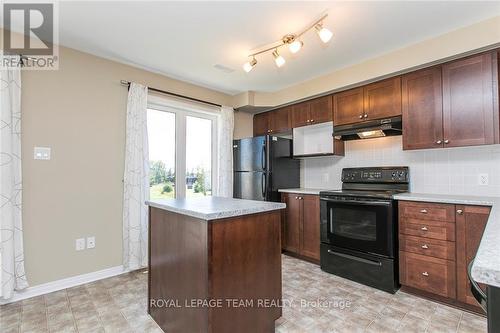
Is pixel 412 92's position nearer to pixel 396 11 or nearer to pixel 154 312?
pixel 396 11

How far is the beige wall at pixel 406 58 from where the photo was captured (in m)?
2.31

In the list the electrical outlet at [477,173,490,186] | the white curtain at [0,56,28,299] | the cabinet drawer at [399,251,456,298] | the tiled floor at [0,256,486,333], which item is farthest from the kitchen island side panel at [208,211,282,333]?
the electrical outlet at [477,173,490,186]

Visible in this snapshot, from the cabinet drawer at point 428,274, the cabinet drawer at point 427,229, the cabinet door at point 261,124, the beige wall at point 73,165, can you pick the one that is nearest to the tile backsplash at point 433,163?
the cabinet drawer at point 427,229

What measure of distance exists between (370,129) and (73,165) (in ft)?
11.1

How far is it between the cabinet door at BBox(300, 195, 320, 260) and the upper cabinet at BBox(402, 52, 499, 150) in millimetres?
1294

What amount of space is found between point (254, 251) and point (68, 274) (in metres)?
2.28

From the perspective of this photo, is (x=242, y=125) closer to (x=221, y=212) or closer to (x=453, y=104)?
(x=453, y=104)

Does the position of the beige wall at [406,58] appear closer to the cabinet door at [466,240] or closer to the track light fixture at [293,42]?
the track light fixture at [293,42]

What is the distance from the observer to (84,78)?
2.92 m

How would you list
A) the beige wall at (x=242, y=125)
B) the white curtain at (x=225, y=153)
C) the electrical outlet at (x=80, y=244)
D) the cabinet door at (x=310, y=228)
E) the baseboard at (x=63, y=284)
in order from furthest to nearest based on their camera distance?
the beige wall at (x=242, y=125), the white curtain at (x=225, y=153), the cabinet door at (x=310, y=228), the electrical outlet at (x=80, y=244), the baseboard at (x=63, y=284)

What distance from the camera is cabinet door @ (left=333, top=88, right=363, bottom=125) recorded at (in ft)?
10.7

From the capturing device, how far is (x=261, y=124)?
465 centimetres

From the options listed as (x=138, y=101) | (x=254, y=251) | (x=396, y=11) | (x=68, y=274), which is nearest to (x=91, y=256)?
(x=68, y=274)

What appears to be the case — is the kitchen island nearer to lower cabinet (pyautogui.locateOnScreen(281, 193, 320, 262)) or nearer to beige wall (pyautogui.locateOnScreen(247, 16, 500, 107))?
lower cabinet (pyautogui.locateOnScreen(281, 193, 320, 262))
